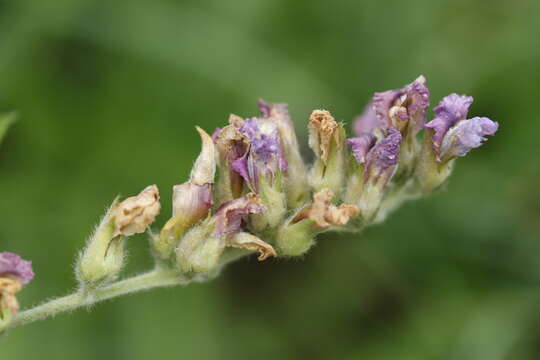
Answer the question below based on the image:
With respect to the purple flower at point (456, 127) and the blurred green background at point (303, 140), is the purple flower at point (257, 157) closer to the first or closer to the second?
the purple flower at point (456, 127)

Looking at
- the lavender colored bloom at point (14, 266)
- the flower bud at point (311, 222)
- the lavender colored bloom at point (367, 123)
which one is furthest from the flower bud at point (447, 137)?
the lavender colored bloom at point (14, 266)

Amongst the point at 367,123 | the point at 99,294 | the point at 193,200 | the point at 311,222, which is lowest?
the point at 99,294

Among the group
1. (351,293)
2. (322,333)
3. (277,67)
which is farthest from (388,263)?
(277,67)

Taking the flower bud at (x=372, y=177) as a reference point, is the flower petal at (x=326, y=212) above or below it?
below

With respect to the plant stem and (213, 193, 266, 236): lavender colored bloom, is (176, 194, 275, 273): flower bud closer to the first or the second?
(213, 193, 266, 236): lavender colored bloom

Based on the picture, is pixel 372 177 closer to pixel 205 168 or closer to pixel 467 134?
pixel 467 134

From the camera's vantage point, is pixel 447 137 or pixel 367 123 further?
pixel 367 123

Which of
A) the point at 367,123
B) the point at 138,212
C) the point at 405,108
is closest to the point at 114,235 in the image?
the point at 138,212
